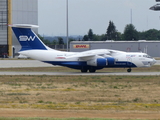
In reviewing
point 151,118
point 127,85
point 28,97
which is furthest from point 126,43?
point 151,118

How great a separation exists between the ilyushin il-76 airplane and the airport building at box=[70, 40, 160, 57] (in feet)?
124

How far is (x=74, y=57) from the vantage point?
117ft

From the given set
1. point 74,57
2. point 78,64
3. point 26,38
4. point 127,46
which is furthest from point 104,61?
point 127,46

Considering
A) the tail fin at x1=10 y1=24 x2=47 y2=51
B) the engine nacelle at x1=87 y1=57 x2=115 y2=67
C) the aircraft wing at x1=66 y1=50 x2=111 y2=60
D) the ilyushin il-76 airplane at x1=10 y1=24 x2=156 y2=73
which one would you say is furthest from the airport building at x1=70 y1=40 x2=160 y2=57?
the tail fin at x1=10 y1=24 x2=47 y2=51

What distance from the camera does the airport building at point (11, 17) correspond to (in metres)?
70.4

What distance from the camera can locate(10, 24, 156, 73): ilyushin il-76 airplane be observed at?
35.8 m

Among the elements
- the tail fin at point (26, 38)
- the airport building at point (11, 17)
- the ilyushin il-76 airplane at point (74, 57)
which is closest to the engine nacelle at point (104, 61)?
the ilyushin il-76 airplane at point (74, 57)

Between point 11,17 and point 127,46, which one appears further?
point 127,46

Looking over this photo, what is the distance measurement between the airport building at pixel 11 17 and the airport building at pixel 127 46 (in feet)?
38.4

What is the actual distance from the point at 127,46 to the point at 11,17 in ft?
80.8

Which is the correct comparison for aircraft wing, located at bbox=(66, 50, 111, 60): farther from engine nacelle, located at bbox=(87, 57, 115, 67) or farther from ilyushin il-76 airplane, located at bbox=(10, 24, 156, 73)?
engine nacelle, located at bbox=(87, 57, 115, 67)

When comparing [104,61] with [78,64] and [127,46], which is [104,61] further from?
[127,46]

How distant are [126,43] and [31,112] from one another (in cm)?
6335

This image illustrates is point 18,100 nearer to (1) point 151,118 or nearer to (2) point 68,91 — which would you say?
(2) point 68,91
